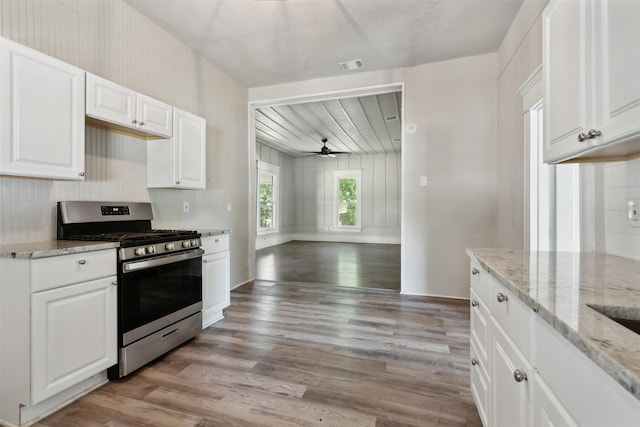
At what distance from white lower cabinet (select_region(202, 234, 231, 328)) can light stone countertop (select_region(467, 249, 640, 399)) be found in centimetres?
224

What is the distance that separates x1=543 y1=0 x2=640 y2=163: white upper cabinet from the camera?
99 centimetres

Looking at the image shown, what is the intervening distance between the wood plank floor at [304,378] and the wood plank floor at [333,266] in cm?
143

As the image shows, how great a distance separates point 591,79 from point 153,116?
2.84 metres

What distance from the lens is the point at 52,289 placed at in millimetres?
1598

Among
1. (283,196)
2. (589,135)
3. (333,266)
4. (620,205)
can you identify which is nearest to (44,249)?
(589,135)

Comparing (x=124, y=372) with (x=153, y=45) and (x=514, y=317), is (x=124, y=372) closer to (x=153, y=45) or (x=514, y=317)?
(x=514, y=317)

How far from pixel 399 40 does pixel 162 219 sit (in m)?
3.05

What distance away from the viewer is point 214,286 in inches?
114

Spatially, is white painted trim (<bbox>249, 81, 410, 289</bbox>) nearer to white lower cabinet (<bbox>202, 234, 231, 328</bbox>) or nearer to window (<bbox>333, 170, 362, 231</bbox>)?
white lower cabinet (<bbox>202, 234, 231, 328</bbox>)

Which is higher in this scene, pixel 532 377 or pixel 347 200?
pixel 347 200

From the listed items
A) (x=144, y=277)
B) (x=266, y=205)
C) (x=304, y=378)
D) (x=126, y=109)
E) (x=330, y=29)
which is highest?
(x=330, y=29)

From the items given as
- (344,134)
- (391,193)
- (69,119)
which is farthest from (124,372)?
(391,193)

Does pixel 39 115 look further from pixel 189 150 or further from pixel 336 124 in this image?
pixel 336 124

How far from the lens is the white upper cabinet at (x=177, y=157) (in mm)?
2768
